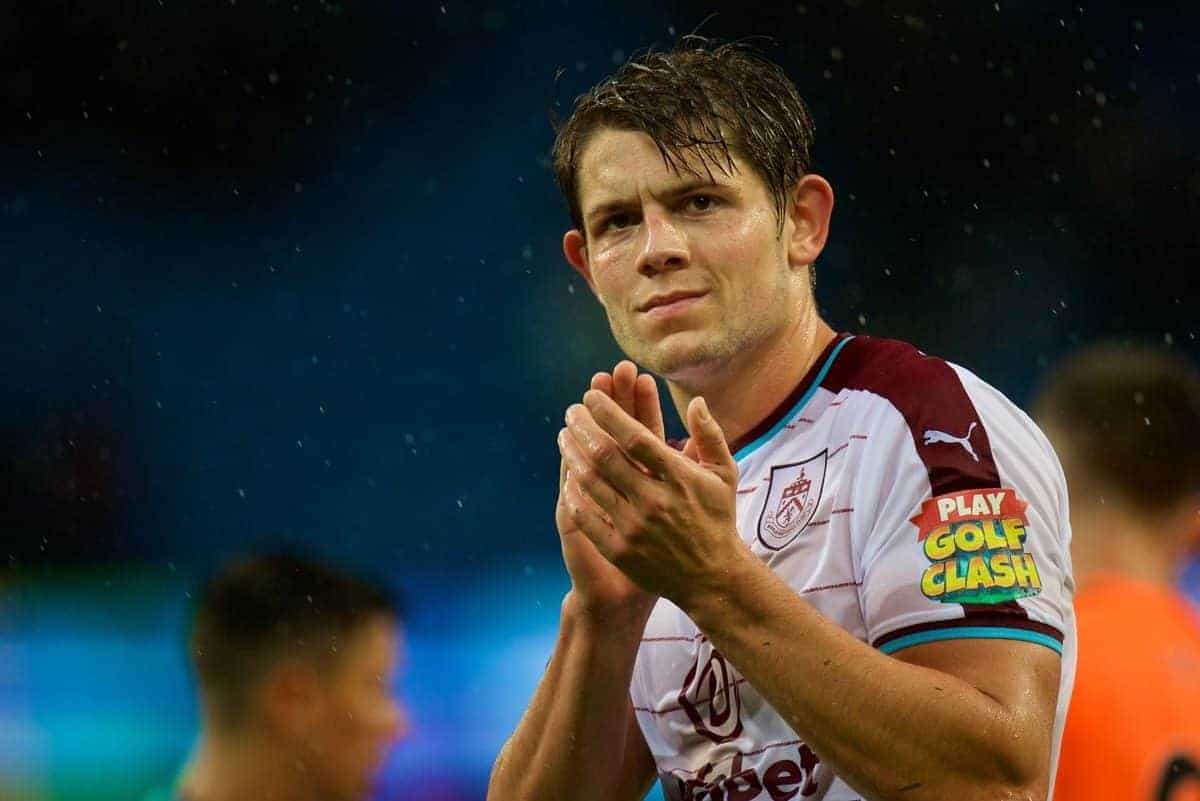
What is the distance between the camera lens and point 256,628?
160 inches

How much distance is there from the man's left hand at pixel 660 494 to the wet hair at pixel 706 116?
820mm

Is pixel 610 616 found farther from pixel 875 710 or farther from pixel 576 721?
pixel 875 710

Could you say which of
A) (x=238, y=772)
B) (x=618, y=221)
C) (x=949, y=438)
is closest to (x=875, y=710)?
(x=949, y=438)

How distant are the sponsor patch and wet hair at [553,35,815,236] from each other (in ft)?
2.74

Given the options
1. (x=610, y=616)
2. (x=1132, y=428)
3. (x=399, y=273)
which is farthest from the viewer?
(x=399, y=273)

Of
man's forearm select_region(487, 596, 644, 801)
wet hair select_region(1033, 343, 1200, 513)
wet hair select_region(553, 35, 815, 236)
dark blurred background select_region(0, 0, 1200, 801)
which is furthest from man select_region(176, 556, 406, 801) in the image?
dark blurred background select_region(0, 0, 1200, 801)

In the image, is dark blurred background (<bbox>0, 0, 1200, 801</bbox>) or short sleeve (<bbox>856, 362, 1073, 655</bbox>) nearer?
short sleeve (<bbox>856, 362, 1073, 655</bbox>)

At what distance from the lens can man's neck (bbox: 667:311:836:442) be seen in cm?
273

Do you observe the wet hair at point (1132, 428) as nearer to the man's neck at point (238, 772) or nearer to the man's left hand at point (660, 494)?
the man's left hand at point (660, 494)

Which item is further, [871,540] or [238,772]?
[238,772]

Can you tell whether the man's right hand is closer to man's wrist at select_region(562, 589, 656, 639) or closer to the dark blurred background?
man's wrist at select_region(562, 589, 656, 639)

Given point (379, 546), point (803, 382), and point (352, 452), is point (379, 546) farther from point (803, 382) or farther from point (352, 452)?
point (803, 382)

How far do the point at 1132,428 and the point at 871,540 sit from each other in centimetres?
140

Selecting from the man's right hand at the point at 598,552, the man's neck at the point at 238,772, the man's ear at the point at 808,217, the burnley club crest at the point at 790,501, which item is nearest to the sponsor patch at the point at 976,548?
the burnley club crest at the point at 790,501
